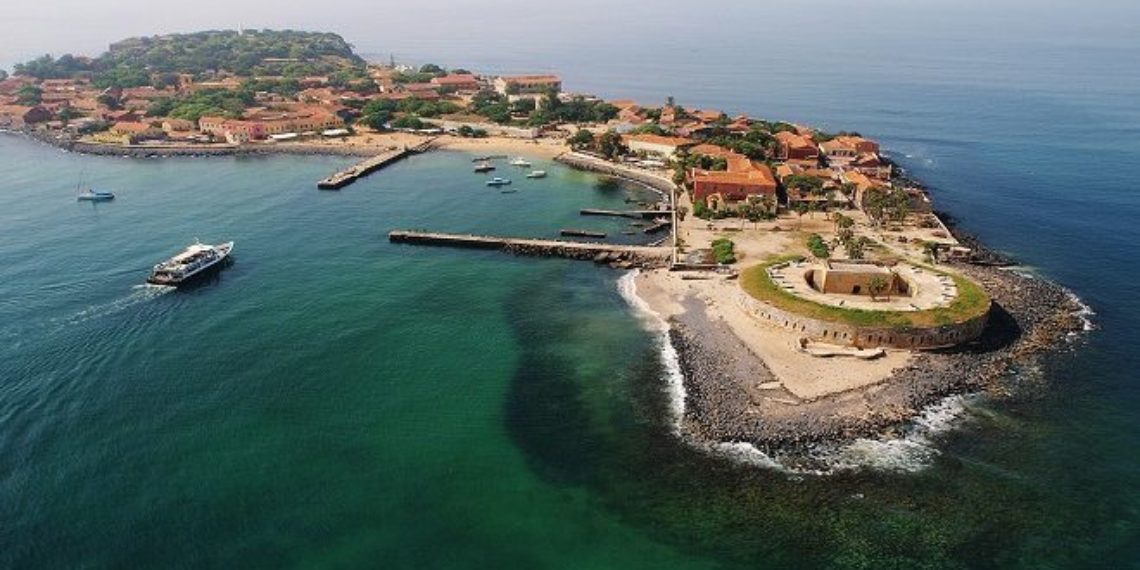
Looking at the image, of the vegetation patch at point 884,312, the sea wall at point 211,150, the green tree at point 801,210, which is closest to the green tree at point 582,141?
the sea wall at point 211,150

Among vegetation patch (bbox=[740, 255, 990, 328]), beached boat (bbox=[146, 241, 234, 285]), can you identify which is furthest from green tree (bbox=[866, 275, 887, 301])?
beached boat (bbox=[146, 241, 234, 285])

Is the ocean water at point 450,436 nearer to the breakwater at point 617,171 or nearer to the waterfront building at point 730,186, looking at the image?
the waterfront building at point 730,186

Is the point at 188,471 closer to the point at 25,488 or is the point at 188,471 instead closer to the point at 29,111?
the point at 25,488

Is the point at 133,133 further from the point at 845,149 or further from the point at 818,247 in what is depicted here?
the point at 845,149

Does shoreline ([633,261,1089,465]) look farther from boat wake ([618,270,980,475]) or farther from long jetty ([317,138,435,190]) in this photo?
long jetty ([317,138,435,190])

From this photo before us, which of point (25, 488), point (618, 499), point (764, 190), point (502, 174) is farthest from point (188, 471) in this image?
point (502, 174)

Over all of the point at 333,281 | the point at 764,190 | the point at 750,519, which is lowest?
the point at 750,519
